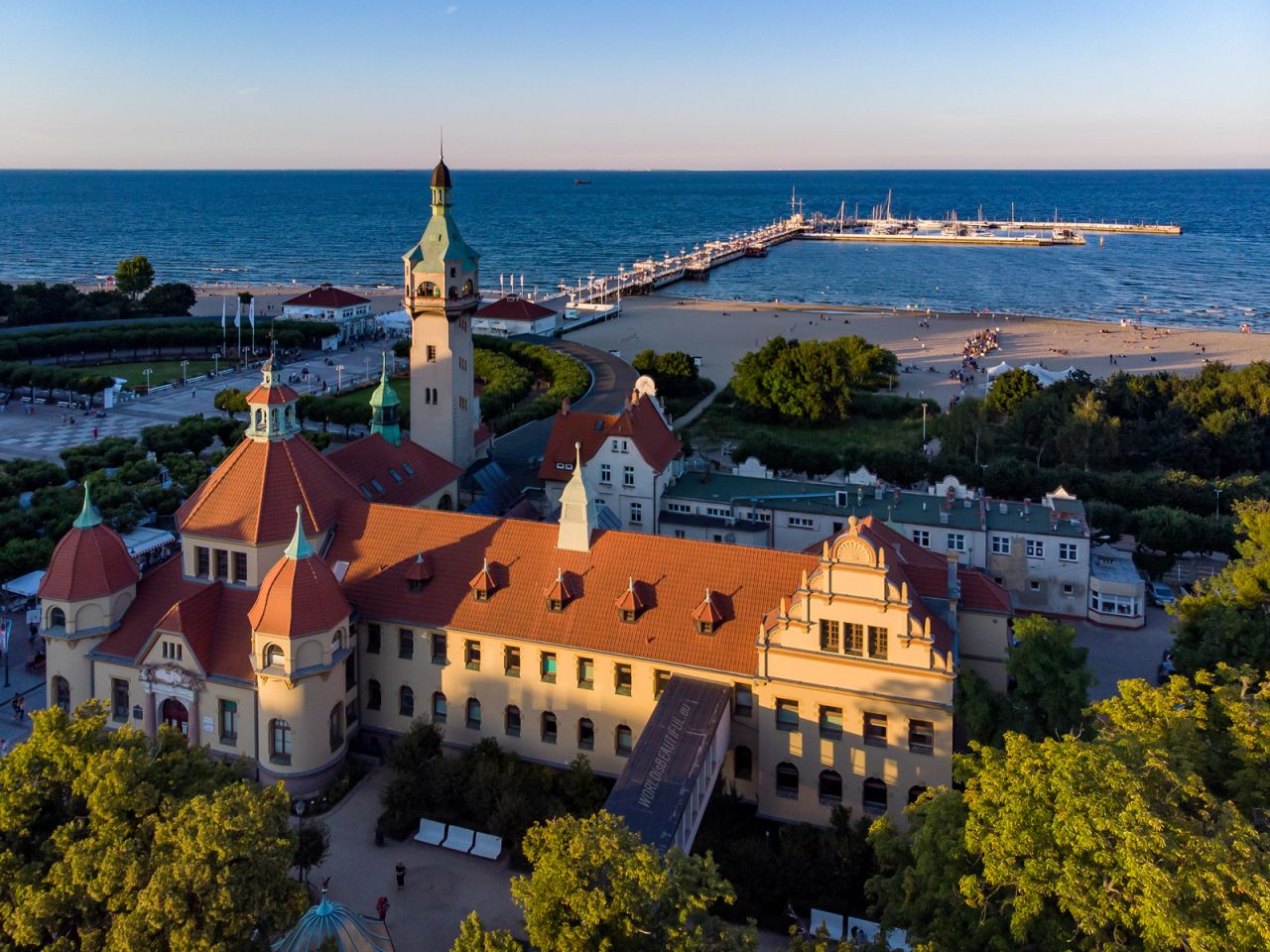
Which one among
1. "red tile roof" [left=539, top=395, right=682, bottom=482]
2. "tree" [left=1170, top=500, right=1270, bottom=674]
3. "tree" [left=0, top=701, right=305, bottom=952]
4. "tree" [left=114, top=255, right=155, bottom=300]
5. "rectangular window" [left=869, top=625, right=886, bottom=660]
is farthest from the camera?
"tree" [left=114, top=255, right=155, bottom=300]

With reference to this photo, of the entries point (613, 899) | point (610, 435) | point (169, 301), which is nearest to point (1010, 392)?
point (610, 435)

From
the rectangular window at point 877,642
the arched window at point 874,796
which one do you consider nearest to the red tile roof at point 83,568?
the rectangular window at point 877,642

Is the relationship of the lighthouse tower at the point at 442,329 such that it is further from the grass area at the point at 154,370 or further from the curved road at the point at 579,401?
the grass area at the point at 154,370

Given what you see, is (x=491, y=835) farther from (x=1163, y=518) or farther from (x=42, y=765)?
(x=1163, y=518)

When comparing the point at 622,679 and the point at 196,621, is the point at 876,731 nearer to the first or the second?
the point at 622,679

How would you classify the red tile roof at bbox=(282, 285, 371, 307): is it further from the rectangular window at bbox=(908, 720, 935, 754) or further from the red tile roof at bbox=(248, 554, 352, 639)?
the rectangular window at bbox=(908, 720, 935, 754)

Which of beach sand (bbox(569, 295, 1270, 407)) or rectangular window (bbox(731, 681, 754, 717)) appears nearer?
rectangular window (bbox(731, 681, 754, 717))

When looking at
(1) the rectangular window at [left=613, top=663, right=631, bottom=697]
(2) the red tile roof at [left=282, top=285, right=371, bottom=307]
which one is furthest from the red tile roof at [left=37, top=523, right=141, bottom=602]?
(2) the red tile roof at [left=282, top=285, right=371, bottom=307]
